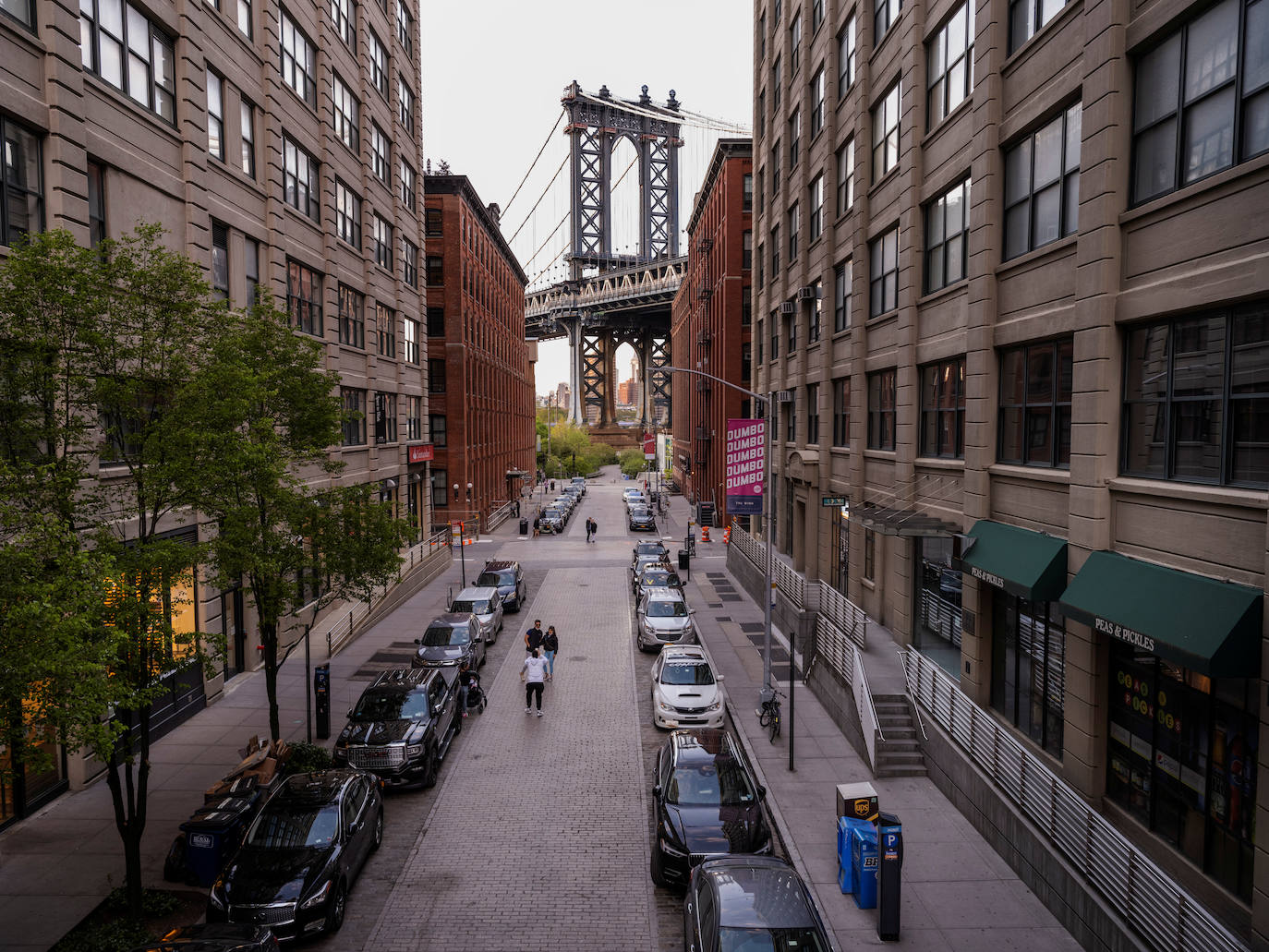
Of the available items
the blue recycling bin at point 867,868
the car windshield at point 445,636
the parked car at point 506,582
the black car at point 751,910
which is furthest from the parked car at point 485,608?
the black car at point 751,910

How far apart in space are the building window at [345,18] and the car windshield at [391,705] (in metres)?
26.0

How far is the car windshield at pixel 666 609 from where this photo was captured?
25875mm

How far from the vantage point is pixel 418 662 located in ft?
68.8

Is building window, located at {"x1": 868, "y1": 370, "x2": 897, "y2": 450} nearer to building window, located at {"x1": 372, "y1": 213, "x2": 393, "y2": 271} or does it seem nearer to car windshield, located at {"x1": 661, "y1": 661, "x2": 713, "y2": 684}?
car windshield, located at {"x1": 661, "y1": 661, "x2": 713, "y2": 684}

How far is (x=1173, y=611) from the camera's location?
31.1ft

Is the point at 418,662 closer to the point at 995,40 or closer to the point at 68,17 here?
the point at 68,17

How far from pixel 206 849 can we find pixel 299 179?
72.3 feet

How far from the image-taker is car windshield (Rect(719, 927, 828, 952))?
8205 millimetres

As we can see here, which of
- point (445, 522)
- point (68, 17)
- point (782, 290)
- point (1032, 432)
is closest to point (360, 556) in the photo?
point (68, 17)

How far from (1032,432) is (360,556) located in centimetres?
1357

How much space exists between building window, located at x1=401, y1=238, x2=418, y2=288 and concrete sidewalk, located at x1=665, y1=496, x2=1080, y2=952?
89.1ft

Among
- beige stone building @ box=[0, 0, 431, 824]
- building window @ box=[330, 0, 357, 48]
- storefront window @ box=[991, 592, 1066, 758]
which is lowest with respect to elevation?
storefront window @ box=[991, 592, 1066, 758]

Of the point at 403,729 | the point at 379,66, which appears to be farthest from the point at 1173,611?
the point at 379,66

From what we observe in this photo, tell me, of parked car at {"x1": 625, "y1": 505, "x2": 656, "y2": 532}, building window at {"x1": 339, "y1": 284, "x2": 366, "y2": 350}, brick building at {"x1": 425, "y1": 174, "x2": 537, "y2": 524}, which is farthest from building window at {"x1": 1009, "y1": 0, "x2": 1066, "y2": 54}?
parked car at {"x1": 625, "y1": 505, "x2": 656, "y2": 532}
